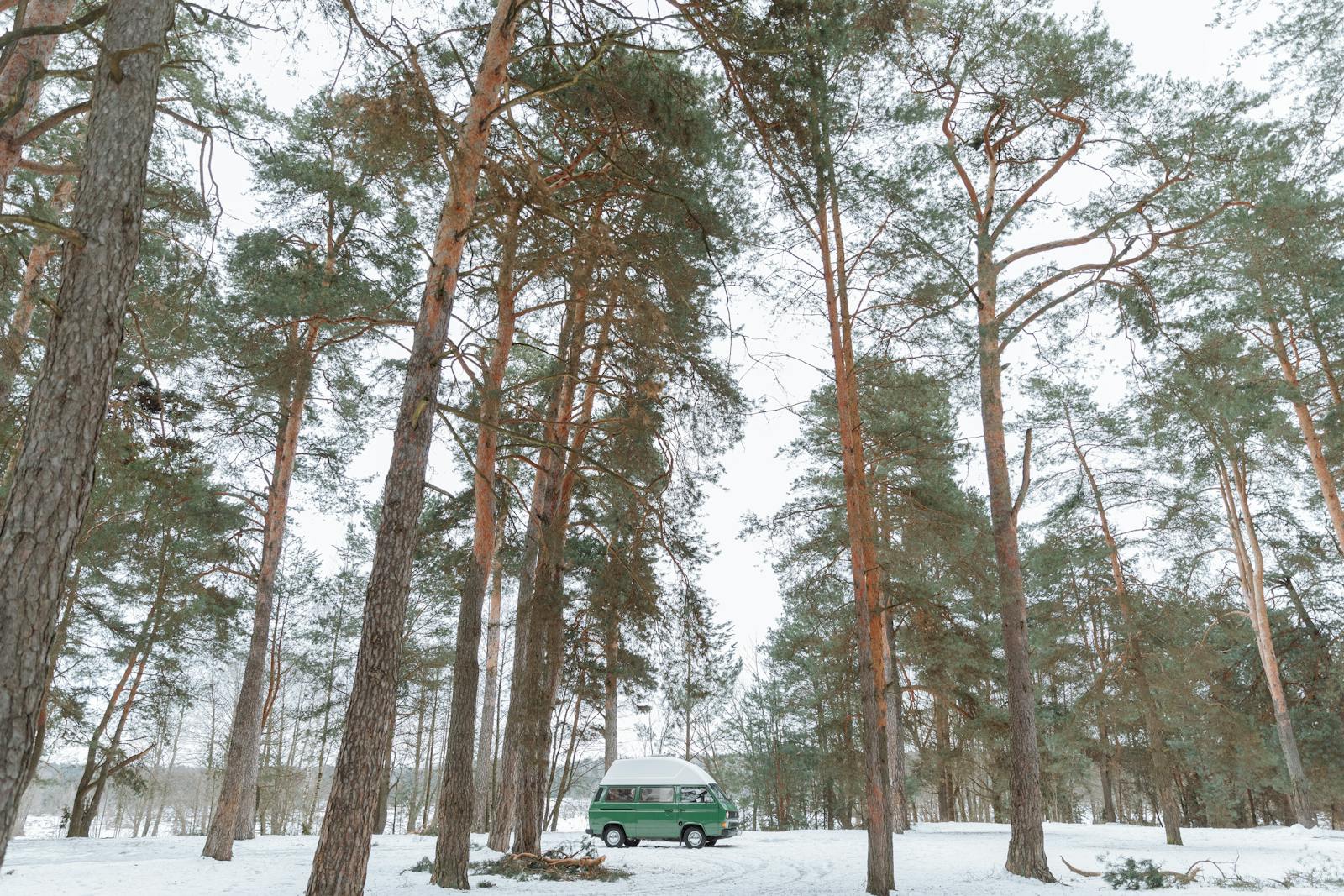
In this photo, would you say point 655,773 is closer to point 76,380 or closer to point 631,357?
point 631,357

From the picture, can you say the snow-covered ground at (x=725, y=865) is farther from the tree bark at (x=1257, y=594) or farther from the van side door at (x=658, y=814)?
the tree bark at (x=1257, y=594)

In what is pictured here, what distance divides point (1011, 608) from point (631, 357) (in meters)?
6.16

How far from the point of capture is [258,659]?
1227 centimetres

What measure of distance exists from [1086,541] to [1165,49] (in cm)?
1002

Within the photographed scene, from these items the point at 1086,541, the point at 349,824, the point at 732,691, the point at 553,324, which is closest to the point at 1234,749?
the point at 1086,541

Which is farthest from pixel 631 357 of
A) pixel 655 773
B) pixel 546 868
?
pixel 655 773

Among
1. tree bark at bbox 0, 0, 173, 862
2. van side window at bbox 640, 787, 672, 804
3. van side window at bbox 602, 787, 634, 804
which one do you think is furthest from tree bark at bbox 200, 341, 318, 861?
van side window at bbox 640, 787, 672, 804

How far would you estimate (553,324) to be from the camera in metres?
12.5

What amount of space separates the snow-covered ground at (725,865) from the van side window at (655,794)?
1.04 metres

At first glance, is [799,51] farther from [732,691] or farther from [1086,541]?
[732,691]

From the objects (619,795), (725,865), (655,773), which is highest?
(655,773)

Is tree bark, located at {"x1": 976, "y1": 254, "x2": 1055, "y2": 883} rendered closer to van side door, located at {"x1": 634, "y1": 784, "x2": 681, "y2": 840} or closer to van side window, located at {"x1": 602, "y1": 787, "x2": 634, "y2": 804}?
van side door, located at {"x1": 634, "y1": 784, "x2": 681, "y2": 840}

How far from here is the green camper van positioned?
1697 cm

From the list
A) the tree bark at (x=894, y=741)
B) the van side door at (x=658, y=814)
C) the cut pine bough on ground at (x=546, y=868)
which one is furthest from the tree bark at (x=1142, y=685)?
the cut pine bough on ground at (x=546, y=868)
